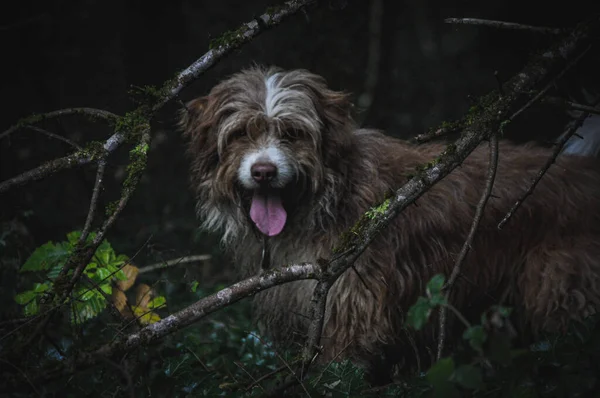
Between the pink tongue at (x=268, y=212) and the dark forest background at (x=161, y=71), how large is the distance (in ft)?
5.24

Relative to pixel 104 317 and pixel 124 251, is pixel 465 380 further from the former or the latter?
pixel 124 251

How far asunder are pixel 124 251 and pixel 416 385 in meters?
4.12

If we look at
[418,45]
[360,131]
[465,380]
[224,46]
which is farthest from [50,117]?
[418,45]

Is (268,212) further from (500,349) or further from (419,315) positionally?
(500,349)

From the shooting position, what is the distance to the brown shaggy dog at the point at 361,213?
4.32 meters

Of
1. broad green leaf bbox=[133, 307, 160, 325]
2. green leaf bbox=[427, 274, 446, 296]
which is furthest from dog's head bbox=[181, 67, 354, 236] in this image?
green leaf bbox=[427, 274, 446, 296]

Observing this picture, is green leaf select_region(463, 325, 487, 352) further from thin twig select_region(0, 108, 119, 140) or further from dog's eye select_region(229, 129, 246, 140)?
dog's eye select_region(229, 129, 246, 140)

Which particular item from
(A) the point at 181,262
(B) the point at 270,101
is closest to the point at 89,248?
(B) the point at 270,101

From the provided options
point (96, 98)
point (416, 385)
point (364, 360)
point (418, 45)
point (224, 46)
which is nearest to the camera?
point (416, 385)

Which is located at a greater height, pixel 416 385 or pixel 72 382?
pixel 72 382

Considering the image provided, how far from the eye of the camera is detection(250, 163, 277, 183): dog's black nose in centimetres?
410

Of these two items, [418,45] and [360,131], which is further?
[418,45]

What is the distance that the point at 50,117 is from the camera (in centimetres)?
371

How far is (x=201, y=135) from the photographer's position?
448 centimetres
